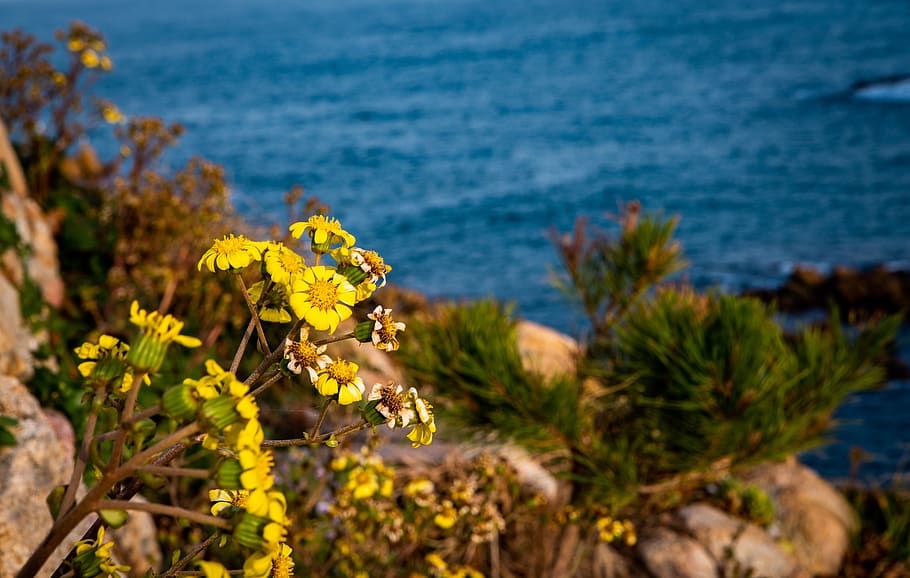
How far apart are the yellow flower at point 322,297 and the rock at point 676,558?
3.85 m

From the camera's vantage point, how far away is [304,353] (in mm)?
1227

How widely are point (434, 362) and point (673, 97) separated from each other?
1163 inches

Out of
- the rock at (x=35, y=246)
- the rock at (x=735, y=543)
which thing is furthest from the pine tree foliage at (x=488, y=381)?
the rock at (x=35, y=246)

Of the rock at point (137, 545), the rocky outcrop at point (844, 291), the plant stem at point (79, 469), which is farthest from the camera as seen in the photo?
the rocky outcrop at point (844, 291)

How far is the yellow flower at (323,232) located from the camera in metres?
1.34

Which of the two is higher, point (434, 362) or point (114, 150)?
point (434, 362)

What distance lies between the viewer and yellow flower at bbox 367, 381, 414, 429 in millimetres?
1253

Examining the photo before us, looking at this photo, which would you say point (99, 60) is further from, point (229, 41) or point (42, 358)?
point (229, 41)

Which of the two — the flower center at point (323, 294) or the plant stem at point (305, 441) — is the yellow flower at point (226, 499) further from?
the flower center at point (323, 294)

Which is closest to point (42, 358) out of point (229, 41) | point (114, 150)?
point (114, 150)

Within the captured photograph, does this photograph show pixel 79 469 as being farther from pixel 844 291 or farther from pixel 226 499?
pixel 844 291

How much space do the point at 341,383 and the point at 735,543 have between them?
Result: 4.08m

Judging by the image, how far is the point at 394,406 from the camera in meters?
1.26

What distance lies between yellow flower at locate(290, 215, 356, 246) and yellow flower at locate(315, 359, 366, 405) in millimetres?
195
